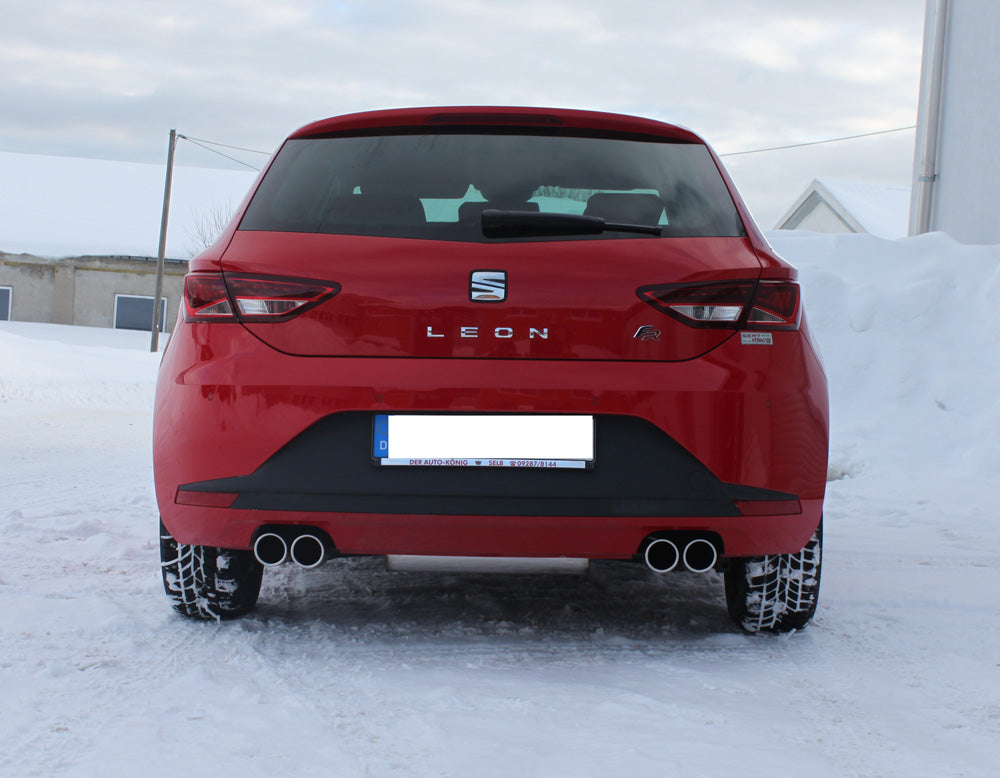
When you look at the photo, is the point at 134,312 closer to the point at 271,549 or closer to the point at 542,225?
the point at 271,549

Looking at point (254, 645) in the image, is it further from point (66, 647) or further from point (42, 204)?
point (42, 204)

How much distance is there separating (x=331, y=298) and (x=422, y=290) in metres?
0.24

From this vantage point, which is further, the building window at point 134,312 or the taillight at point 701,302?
the building window at point 134,312

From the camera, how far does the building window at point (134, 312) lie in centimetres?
3809

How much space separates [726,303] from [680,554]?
0.66 meters

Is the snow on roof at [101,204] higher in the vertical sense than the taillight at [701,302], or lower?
higher

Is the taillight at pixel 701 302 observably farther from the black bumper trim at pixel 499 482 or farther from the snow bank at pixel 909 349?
the snow bank at pixel 909 349

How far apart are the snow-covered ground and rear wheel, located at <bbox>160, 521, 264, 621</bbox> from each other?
0.19 ft

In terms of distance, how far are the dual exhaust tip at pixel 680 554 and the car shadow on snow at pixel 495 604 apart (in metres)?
0.47

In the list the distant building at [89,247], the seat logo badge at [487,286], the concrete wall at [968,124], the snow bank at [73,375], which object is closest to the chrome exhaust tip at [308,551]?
the seat logo badge at [487,286]

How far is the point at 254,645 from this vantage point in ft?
A: 10.2

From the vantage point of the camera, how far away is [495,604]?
147 inches

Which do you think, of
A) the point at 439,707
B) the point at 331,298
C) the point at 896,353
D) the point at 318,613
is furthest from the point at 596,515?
the point at 896,353

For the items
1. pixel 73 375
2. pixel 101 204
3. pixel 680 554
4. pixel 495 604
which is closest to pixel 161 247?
pixel 101 204
